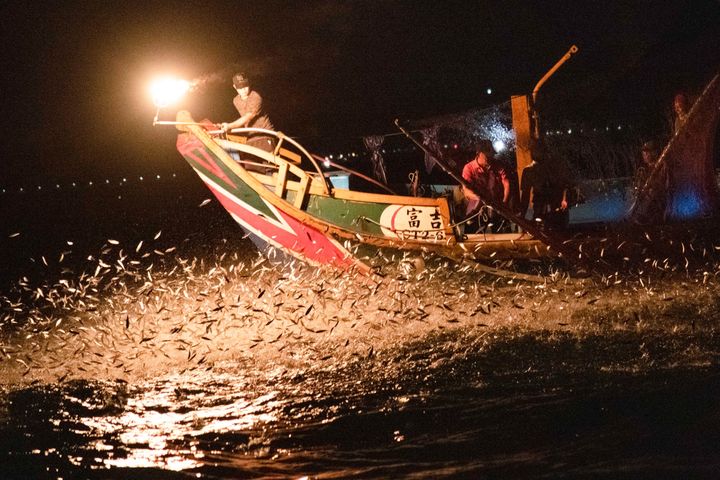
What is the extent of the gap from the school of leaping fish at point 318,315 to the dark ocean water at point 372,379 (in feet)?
0.10

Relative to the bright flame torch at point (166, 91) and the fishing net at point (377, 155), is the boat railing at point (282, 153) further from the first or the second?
the fishing net at point (377, 155)

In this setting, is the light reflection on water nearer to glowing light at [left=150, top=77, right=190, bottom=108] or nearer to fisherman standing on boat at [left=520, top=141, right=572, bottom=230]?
fisherman standing on boat at [left=520, top=141, right=572, bottom=230]

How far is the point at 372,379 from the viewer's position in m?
9.16

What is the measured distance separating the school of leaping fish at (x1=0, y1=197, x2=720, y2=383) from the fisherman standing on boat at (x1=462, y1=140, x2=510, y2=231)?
37.9 inches

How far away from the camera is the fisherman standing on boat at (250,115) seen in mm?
12508

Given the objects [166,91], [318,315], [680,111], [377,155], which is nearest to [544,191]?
[680,111]

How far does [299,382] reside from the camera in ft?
30.3

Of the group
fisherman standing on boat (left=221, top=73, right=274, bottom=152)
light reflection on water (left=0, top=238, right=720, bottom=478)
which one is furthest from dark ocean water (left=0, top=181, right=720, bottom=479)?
fisherman standing on boat (left=221, top=73, right=274, bottom=152)

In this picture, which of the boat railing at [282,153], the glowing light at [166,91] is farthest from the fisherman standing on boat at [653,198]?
the glowing light at [166,91]

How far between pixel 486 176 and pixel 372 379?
379 cm

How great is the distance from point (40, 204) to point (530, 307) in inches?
1435

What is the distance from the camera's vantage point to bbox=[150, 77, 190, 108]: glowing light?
12500mm

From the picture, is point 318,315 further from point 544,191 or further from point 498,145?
point 498,145

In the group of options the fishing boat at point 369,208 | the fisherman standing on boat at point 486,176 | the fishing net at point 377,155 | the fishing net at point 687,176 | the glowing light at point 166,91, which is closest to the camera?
the fishing net at point 687,176
